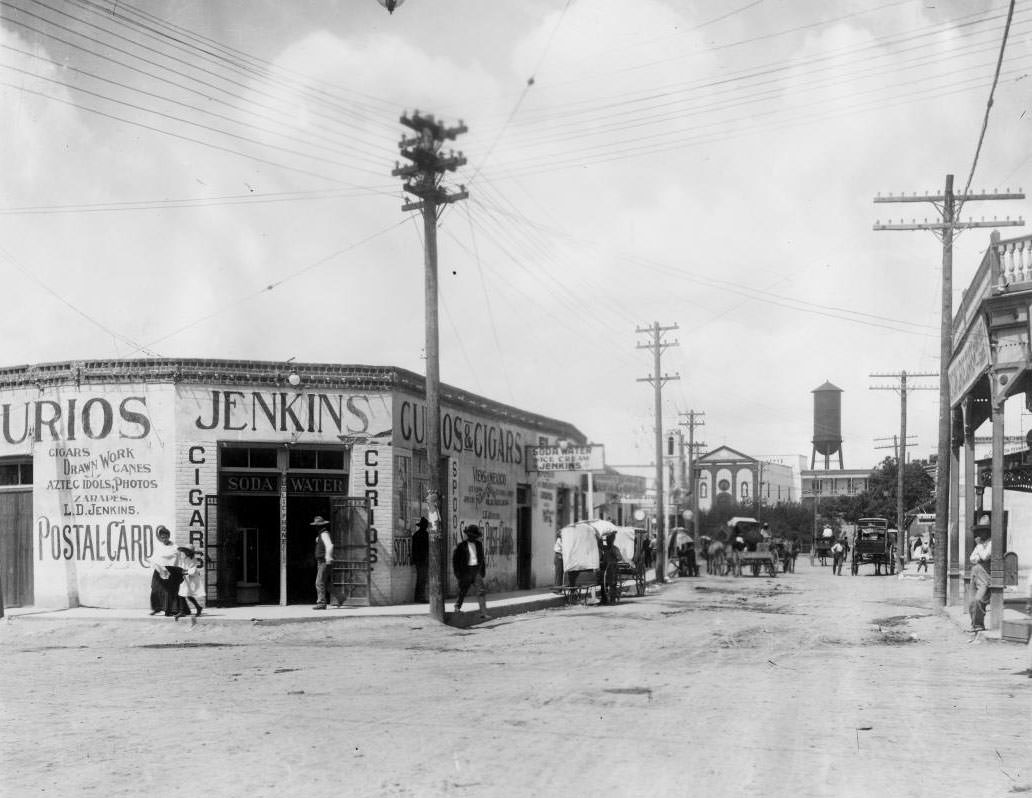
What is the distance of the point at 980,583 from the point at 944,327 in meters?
8.72

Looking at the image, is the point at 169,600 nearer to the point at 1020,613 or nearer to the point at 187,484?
the point at 187,484

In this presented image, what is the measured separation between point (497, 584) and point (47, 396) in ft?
37.4

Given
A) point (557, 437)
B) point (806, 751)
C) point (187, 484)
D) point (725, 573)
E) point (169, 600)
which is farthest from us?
point (725, 573)

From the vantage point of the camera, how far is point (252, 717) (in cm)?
888

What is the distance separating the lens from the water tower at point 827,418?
9469 cm

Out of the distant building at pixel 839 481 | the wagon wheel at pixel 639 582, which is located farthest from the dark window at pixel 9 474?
the distant building at pixel 839 481

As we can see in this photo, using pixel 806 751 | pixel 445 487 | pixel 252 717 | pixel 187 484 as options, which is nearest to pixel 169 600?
pixel 187 484

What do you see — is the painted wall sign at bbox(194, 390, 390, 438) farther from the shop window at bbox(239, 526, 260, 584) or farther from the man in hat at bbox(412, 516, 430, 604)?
the man in hat at bbox(412, 516, 430, 604)

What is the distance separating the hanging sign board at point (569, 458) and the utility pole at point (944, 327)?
7492 mm

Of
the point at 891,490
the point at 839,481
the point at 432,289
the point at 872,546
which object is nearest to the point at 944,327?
the point at 432,289

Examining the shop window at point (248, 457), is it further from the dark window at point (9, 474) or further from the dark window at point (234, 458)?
the dark window at point (9, 474)

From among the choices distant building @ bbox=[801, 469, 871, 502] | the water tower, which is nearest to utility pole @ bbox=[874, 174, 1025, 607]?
the water tower

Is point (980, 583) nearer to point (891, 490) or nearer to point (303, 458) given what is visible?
point (303, 458)

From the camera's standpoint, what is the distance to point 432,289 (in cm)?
1842
